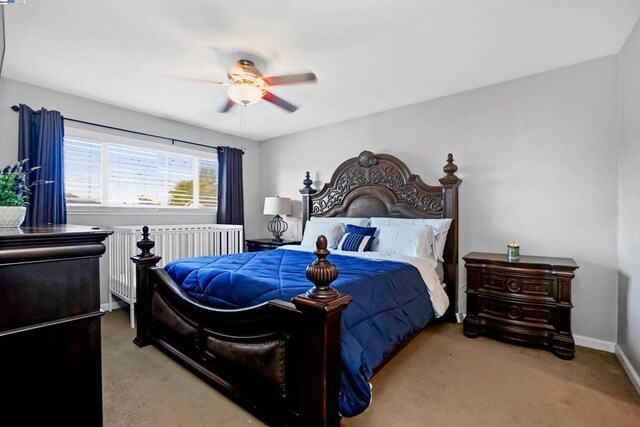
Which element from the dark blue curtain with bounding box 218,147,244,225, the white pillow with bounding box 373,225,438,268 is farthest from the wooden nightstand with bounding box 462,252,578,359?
the dark blue curtain with bounding box 218,147,244,225

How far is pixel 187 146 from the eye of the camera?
4508mm

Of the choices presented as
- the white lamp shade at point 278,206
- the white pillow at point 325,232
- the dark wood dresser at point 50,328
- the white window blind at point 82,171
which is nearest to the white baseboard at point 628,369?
the white pillow at point 325,232

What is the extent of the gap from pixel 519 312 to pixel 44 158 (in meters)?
4.77

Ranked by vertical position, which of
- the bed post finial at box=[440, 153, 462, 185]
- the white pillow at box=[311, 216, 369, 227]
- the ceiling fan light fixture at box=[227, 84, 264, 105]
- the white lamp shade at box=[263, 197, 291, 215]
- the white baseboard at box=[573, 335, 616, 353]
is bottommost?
the white baseboard at box=[573, 335, 616, 353]

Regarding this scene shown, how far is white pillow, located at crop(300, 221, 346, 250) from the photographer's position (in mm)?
3748

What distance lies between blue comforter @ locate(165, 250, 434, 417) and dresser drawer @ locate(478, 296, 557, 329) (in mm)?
524

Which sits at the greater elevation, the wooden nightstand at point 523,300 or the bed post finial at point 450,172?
the bed post finial at point 450,172

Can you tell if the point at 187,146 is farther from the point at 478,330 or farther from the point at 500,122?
the point at 478,330

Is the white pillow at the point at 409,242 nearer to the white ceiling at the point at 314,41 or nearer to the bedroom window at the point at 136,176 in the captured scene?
the white ceiling at the point at 314,41

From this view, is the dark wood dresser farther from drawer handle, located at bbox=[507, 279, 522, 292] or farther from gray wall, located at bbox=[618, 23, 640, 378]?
gray wall, located at bbox=[618, 23, 640, 378]

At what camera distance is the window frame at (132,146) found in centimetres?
355

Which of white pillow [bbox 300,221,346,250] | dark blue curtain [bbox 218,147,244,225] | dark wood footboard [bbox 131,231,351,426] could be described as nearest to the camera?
dark wood footboard [bbox 131,231,351,426]

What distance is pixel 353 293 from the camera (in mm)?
1836

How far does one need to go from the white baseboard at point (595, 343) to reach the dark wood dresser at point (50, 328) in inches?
137
